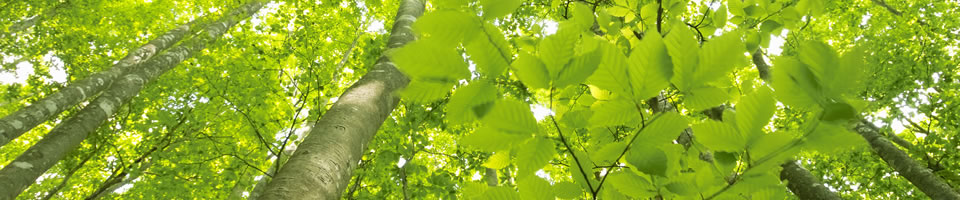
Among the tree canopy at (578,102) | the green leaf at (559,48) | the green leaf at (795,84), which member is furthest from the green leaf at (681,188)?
the green leaf at (559,48)

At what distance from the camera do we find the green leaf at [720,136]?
1.64 feet

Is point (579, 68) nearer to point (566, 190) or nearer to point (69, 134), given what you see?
point (566, 190)

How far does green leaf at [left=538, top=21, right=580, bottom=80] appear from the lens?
0.46m

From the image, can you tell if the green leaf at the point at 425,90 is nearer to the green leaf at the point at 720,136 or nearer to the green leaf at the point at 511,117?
the green leaf at the point at 511,117

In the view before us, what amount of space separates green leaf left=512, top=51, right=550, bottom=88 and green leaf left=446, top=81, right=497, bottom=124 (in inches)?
3.0

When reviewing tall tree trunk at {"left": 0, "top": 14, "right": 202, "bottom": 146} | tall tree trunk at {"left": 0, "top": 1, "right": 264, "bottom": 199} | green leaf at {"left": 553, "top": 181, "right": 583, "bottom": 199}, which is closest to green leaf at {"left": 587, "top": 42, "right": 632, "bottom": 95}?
green leaf at {"left": 553, "top": 181, "right": 583, "bottom": 199}

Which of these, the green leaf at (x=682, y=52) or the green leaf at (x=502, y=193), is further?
the green leaf at (x=502, y=193)

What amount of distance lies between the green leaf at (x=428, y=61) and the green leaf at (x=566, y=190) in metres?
0.41

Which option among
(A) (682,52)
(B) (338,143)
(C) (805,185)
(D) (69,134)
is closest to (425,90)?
(A) (682,52)

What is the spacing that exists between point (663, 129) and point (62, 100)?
20.5ft

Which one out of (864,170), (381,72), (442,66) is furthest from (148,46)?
(864,170)

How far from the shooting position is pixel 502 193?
2.42 ft

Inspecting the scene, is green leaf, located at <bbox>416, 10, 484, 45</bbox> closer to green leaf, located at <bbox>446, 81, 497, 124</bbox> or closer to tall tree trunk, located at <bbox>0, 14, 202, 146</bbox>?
green leaf, located at <bbox>446, 81, 497, 124</bbox>

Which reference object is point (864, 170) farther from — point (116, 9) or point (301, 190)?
point (116, 9)
